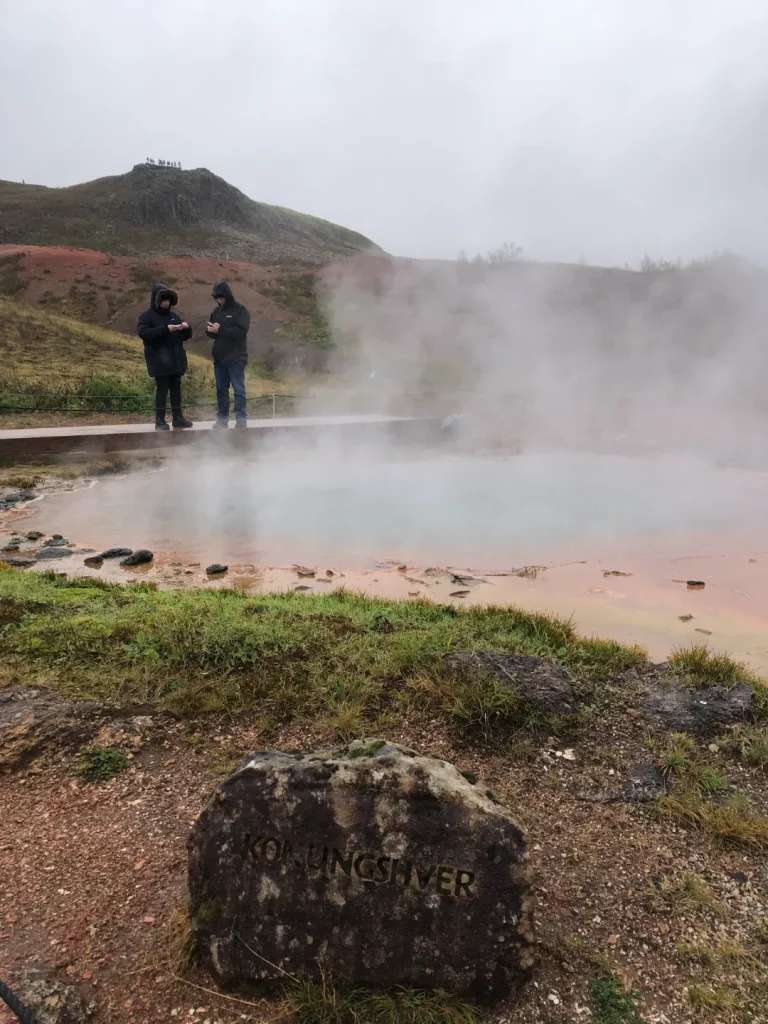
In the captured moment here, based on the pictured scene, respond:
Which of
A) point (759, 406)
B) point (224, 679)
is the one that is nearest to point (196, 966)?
point (224, 679)

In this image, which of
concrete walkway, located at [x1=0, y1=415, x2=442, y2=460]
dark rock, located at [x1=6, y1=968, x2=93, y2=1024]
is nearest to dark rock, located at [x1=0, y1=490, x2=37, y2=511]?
concrete walkway, located at [x1=0, y1=415, x2=442, y2=460]

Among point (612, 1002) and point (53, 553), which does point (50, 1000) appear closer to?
point (612, 1002)

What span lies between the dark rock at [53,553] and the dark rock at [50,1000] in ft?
13.7

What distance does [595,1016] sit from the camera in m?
1.64

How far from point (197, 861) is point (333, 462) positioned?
778 cm

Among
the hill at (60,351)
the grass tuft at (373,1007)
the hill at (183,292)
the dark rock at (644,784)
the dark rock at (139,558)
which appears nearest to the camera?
the grass tuft at (373,1007)

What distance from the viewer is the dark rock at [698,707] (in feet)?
9.43

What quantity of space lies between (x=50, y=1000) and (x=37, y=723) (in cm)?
133

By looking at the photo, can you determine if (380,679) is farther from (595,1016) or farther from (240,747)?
(595,1016)

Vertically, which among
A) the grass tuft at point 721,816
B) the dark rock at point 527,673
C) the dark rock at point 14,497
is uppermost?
the dark rock at point 527,673

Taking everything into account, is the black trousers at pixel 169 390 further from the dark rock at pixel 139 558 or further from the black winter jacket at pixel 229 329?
the dark rock at pixel 139 558

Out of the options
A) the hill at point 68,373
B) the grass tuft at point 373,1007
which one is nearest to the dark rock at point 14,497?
the hill at point 68,373

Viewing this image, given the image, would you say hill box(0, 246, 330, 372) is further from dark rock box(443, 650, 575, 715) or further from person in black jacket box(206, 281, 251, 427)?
dark rock box(443, 650, 575, 715)

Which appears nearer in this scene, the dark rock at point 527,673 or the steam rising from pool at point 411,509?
the dark rock at point 527,673
